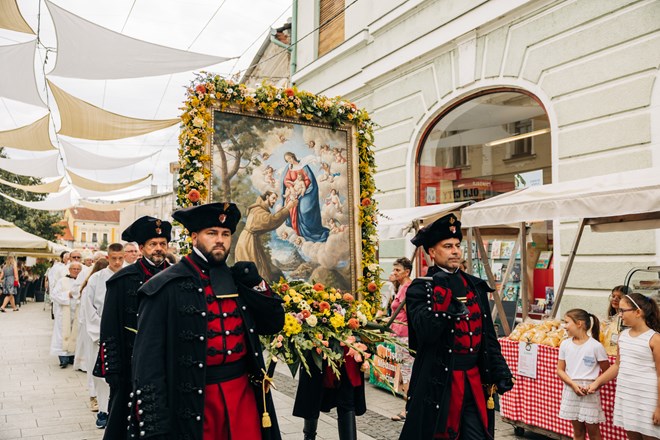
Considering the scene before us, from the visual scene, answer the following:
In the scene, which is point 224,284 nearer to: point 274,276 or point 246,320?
point 246,320

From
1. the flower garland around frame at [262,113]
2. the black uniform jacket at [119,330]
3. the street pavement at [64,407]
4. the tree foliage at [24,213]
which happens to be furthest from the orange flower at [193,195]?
the tree foliage at [24,213]

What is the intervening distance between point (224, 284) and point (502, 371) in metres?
2.25

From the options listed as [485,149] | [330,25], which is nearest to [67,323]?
[485,149]

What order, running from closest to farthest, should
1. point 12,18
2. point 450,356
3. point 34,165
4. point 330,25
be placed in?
point 450,356 → point 12,18 → point 330,25 → point 34,165

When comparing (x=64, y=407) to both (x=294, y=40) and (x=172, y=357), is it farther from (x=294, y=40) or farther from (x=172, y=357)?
(x=294, y=40)

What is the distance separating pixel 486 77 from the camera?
399 inches

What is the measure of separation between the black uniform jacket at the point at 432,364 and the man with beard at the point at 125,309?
2.33 m

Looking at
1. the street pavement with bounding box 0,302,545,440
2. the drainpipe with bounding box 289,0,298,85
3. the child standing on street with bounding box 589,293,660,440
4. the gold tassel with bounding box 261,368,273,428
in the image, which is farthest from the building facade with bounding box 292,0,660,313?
the gold tassel with bounding box 261,368,273,428

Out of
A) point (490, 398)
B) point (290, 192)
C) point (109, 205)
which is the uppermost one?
point (109, 205)

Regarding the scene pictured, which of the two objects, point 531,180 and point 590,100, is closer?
point 590,100

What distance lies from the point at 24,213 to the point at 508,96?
30.6 meters

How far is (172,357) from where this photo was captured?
327cm

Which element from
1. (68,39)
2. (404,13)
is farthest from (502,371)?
(404,13)

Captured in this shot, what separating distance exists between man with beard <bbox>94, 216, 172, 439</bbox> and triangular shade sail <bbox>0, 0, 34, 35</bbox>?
420 centimetres
